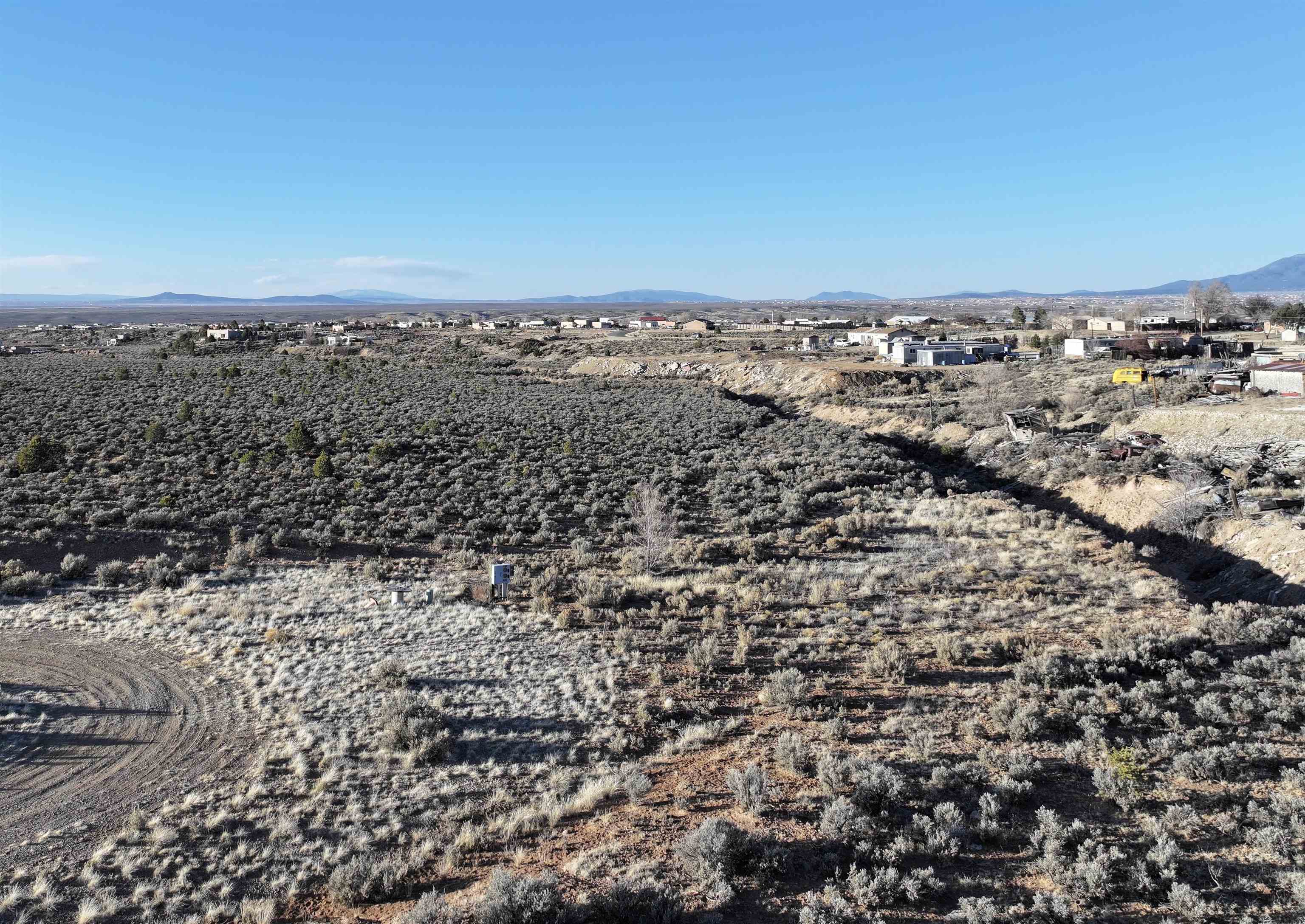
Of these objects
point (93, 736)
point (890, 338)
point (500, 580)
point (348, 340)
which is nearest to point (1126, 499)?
point (500, 580)

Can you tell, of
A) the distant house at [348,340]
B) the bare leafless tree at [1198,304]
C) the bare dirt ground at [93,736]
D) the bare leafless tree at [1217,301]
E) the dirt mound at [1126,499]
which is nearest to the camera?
the bare dirt ground at [93,736]

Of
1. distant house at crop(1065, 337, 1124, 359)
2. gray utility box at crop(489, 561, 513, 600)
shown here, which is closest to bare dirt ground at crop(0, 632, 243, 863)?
gray utility box at crop(489, 561, 513, 600)

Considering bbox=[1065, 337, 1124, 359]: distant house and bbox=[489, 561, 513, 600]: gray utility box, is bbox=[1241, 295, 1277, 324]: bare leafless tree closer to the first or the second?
bbox=[1065, 337, 1124, 359]: distant house

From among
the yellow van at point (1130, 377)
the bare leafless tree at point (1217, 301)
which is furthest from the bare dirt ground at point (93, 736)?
the bare leafless tree at point (1217, 301)

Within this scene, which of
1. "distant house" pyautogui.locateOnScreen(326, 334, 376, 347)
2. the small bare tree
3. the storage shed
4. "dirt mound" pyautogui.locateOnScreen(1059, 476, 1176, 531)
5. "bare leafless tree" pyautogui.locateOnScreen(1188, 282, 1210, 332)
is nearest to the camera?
the small bare tree

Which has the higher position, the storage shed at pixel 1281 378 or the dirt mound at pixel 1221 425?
the storage shed at pixel 1281 378

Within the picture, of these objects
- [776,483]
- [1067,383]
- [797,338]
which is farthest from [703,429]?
[797,338]

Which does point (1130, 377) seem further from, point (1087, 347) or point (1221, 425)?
point (1087, 347)

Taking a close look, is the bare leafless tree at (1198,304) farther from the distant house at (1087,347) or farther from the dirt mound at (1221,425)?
the dirt mound at (1221,425)
